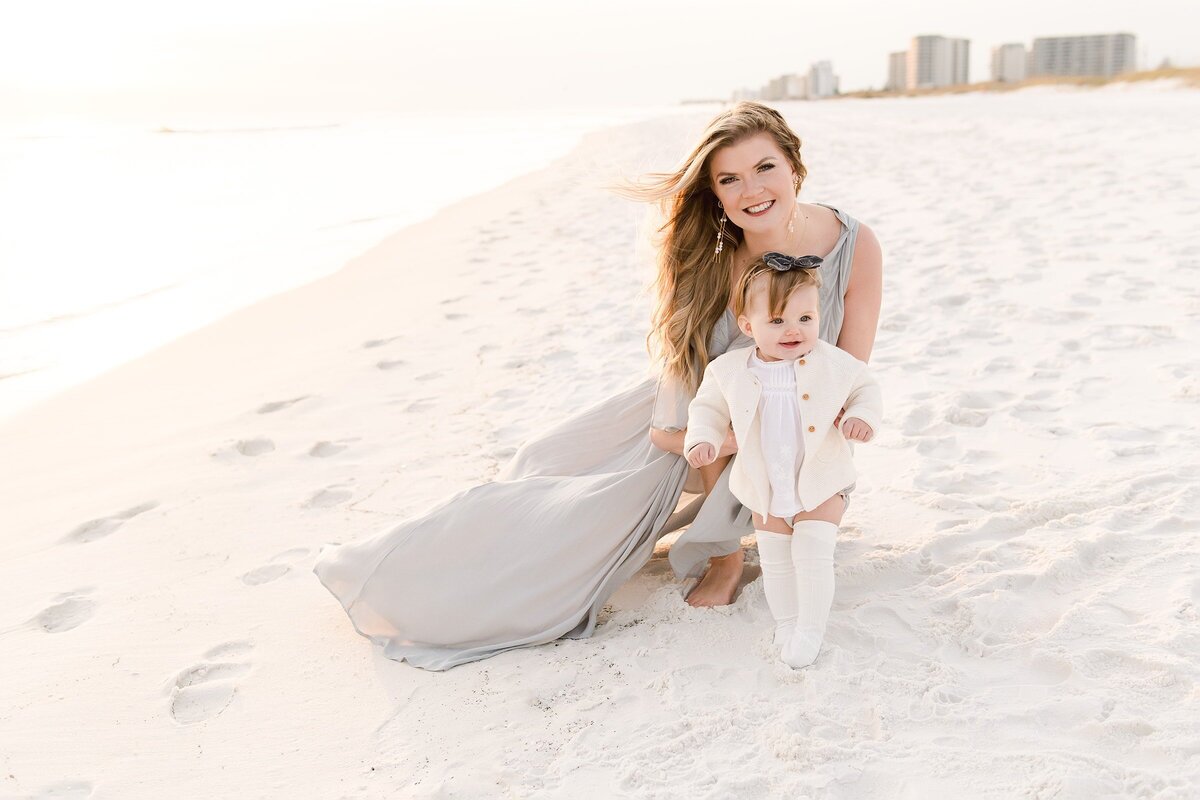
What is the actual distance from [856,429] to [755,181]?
707mm

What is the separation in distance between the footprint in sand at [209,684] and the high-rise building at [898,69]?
84.1 meters

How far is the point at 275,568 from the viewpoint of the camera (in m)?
2.80

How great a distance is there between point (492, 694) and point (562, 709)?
19 centimetres

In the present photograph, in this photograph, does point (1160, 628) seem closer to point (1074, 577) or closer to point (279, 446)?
point (1074, 577)

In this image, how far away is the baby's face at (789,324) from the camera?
2.03 metres

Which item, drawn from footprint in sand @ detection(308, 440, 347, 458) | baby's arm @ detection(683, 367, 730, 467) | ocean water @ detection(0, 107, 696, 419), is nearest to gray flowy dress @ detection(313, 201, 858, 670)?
baby's arm @ detection(683, 367, 730, 467)

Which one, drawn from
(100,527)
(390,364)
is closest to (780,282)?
(100,527)

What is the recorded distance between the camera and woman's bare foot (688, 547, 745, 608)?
240 cm

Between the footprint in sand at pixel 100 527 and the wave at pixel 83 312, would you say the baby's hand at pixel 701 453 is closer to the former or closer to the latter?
the footprint in sand at pixel 100 527

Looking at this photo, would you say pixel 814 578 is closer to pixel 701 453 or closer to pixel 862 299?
pixel 701 453

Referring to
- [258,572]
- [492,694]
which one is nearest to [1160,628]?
[492,694]

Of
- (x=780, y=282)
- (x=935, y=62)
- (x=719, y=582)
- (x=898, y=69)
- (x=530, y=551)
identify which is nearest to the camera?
(x=780, y=282)

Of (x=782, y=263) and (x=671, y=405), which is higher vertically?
(x=782, y=263)

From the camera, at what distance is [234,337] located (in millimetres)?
5570
